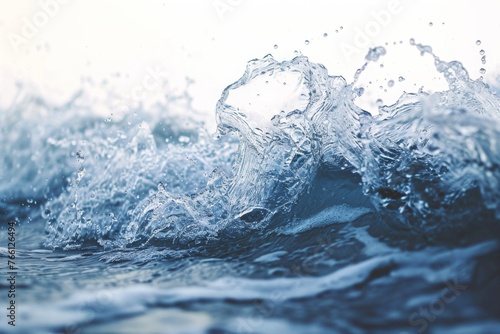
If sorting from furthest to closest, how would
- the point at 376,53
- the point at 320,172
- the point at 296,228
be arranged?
1. the point at 320,172
2. the point at 376,53
3. the point at 296,228

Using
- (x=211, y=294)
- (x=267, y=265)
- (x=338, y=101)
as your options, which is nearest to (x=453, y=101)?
(x=338, y=101)

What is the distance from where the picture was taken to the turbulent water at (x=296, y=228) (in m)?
1.96

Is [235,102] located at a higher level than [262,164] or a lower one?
higher

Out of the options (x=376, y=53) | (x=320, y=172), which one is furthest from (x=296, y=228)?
(x=376, y=53)

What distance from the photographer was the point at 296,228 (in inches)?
129

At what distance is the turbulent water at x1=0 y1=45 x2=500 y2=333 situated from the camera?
196 centimetres

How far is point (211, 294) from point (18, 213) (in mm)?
4285

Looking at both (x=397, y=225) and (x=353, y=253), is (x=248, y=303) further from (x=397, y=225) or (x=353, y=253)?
(x=397, y=225)

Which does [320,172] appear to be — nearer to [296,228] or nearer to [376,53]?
[296,228]

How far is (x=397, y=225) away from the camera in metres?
2.85

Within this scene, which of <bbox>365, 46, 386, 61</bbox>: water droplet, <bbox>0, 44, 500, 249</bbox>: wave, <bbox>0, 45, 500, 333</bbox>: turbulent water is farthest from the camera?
<bbox>365, 46, 386, 61</bbox>: water droplet

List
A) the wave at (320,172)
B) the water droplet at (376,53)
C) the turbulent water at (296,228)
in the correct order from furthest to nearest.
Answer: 1. the water droplet at (376,53)
2. the wave at (320,172)
3. the turbulent water at (296,228)

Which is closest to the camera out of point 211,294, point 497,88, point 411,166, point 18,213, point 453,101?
point 211,294

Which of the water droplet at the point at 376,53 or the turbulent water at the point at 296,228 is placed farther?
the water droplet at the point at 376,53
